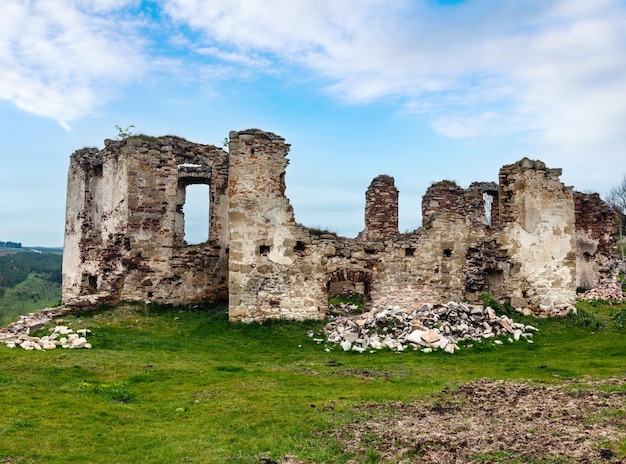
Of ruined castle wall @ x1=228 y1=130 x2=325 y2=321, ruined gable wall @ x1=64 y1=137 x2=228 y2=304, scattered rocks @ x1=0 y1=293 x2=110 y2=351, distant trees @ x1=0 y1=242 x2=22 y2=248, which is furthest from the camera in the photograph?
distant trees @ x1=0 y1=242 x2=22 y2=248

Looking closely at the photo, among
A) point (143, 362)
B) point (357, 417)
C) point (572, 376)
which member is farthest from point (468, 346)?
point (143, 362)

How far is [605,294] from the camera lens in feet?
77.5

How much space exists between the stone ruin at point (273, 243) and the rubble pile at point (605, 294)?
5947mm

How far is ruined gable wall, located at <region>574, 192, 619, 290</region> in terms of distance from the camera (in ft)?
83.4

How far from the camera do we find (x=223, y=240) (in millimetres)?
19891

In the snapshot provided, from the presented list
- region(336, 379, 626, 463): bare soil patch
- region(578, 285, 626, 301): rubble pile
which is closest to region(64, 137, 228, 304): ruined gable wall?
region(336, 379, 626, 463): bare soil patch

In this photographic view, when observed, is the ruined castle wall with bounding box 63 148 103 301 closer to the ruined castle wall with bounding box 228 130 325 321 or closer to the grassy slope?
the ruined castle wall with bounding box 228 130 325 321

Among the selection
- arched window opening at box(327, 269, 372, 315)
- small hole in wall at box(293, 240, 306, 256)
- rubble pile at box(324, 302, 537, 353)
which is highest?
small hole in wall at box(293, 240, 306, 256)

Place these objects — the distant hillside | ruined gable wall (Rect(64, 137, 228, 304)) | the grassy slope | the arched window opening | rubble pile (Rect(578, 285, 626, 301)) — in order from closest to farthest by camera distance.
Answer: the arched window opening → ruined gable wall (Rect(64, 137, 228, 304)) → rubble pile (Rect(578, 285, 626, 301)) → the grassy slope → the distant hillside

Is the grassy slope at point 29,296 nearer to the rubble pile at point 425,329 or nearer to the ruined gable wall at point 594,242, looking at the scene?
the rubble pile at point 425,329

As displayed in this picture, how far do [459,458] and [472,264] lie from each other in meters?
12.5

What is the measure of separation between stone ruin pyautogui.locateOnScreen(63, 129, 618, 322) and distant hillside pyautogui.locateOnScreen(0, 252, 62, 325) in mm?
23222

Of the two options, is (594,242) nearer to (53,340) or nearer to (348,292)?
(348,292)

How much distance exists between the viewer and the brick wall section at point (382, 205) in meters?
21.0
